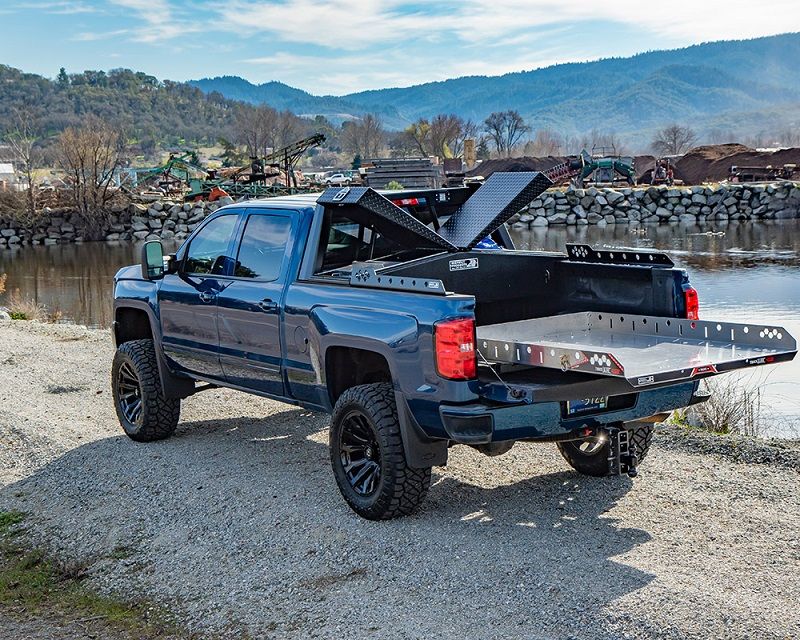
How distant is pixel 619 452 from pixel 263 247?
3024mm

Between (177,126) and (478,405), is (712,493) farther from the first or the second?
(177,126)

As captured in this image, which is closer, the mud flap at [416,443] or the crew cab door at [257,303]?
the mud flap at [416,443]

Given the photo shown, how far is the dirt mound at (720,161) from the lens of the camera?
5850cm

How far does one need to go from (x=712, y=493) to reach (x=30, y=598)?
4.36 meters

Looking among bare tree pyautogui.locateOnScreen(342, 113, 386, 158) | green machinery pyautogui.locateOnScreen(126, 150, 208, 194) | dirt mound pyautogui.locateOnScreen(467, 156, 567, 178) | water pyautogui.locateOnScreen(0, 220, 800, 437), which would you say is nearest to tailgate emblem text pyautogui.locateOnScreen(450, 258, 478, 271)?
water pyautogui.locateOnScreen(0, 220, 800, 437)

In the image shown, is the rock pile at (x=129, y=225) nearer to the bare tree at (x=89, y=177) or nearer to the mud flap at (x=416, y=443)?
the bare tree at (x=89, y=177)

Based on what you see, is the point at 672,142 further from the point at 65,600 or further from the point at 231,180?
the point at 65,600

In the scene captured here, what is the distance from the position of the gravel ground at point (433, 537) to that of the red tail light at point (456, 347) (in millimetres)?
1078

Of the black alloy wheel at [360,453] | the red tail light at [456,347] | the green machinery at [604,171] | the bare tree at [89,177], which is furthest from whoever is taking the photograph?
the green machinery at [604,171]

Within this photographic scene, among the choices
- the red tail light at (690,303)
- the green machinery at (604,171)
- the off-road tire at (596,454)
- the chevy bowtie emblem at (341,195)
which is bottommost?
the off-road tire at (596,454)

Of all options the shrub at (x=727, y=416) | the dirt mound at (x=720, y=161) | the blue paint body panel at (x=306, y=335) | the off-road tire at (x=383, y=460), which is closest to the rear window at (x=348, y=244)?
the blue paint body panel at (x=306, y=335)

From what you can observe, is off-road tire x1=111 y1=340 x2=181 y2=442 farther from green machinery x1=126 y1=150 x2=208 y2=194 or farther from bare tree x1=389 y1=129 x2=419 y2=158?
bare tree x1=389 y1=129 x2=419 y2=158

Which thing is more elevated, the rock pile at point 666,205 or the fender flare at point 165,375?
the rock pile at point 666,205

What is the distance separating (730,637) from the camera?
16.0 ft
